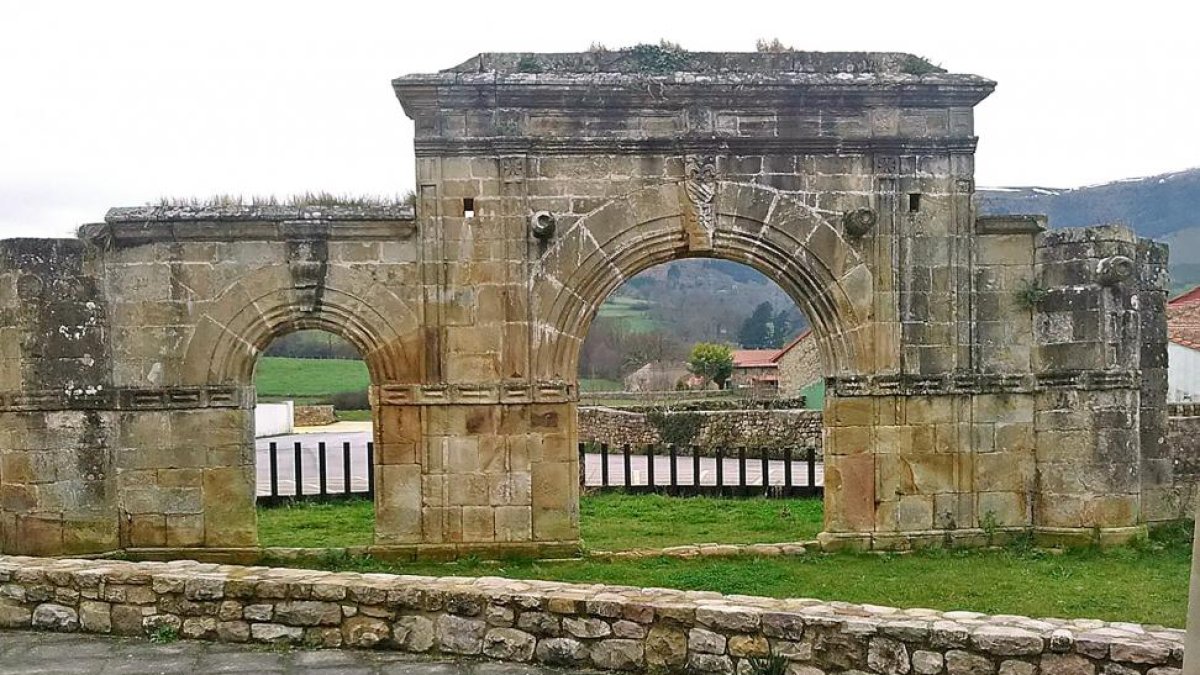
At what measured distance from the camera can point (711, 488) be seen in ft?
52.0

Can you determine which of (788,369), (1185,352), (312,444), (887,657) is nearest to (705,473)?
(312,444)

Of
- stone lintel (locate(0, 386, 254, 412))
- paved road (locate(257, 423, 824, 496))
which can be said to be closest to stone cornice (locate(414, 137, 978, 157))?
stone lintel (locate(0, 386, 254, 412))

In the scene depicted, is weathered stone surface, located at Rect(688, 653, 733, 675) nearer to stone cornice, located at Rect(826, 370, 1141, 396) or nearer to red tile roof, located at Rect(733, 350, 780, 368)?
stone cornice, located at Rect(826, 370, 1141, 396)

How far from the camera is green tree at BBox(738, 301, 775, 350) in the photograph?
65.5m

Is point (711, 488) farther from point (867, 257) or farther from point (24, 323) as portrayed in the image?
point (24, 323)

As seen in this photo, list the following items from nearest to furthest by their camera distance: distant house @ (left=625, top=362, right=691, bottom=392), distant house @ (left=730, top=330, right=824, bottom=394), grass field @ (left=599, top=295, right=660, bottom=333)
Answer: distant house @ (left=730, top=330, right=824, bottom=394)
distant house @ (left=625, top=362, right=691, bottom=392)
grass field @ (left=599, top=295, right=660, bottom=333)

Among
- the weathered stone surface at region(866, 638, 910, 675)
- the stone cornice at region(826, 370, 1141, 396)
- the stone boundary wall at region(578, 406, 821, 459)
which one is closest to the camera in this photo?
the weathered stone surface at region(866, 638, 910, 675)

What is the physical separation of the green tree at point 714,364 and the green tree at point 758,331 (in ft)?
73.0

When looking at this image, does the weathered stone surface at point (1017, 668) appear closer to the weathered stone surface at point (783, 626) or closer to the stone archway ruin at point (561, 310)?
the weathered stone surface at point (783, 626)

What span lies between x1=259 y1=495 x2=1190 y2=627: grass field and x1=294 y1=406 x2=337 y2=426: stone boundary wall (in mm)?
26740

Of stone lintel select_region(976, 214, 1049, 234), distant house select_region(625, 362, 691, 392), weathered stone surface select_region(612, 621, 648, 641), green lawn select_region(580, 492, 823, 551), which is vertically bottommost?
green lawn select_region(580, 492, 823, 551)

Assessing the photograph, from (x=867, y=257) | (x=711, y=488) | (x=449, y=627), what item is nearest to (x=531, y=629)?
(x=449, y=627)

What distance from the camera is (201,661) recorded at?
5.93 metres

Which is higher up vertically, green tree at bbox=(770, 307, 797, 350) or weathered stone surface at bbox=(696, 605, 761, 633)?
green tree at bbox=(770, 307, 797, 350)
